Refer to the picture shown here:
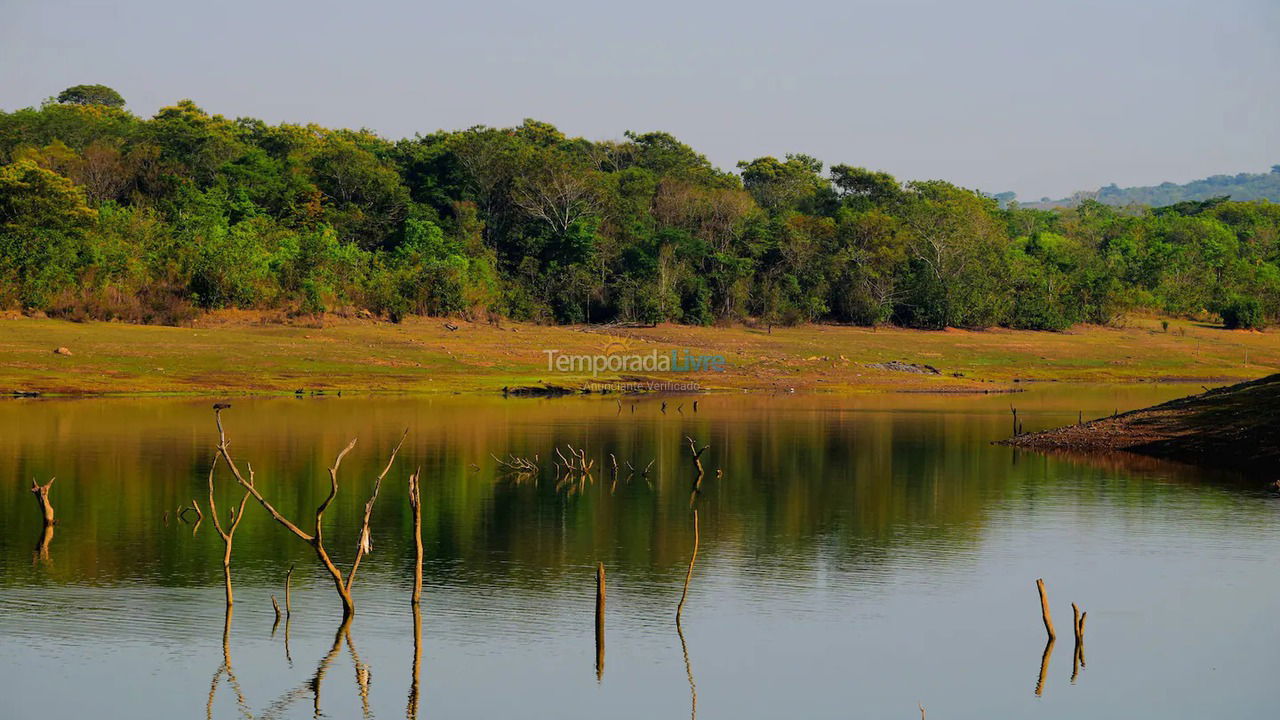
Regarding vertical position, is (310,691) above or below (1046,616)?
below

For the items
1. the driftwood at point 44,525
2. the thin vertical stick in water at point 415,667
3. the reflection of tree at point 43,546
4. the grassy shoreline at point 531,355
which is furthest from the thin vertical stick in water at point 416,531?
the grassy shoreline at point 531,355

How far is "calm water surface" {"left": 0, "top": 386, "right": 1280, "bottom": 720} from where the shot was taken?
75.7 feet

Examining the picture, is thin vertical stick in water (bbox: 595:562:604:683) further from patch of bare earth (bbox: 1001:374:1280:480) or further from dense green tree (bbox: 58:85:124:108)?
dense green tree (bbox: 58:85:124:108)

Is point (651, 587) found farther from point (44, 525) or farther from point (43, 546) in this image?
point (44, 525)

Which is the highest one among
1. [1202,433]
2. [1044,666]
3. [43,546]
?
[1202,433]

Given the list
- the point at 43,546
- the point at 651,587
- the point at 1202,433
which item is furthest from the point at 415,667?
the point at 1202,433

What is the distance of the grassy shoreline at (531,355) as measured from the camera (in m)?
80.3

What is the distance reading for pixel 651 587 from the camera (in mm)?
30469

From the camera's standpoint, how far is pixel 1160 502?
44875 mm

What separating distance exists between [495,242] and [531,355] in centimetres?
2878

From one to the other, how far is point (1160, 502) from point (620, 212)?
81247 millimetres

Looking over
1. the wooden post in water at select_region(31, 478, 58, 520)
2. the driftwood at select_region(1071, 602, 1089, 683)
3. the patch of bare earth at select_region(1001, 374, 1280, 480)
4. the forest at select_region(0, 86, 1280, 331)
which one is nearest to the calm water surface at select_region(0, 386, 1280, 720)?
the driftwood at select_region(1071, 602, 1089, 683)

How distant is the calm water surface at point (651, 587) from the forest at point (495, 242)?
136ft

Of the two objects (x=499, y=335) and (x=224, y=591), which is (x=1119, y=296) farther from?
(x=224, y=591)
